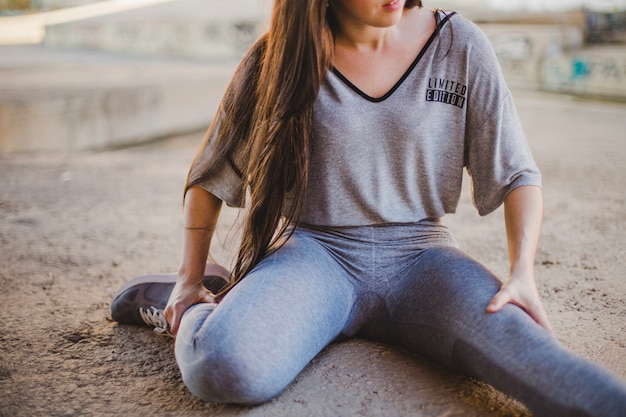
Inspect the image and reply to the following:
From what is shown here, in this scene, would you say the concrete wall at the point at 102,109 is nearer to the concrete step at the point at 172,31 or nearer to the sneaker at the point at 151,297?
the sneaker at the point at 151,297

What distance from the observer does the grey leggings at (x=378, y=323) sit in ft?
4.88

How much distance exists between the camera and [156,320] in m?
2.24

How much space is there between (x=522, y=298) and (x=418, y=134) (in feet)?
1.79

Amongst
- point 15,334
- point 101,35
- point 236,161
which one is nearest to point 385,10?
point 236,161

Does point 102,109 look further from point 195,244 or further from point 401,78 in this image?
point 401,78

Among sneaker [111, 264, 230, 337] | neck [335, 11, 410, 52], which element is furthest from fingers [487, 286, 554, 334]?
sneaker [111, 264, 230, 337]

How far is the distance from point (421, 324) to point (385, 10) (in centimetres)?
90

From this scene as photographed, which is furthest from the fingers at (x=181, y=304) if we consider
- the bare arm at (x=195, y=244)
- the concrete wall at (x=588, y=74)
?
the concrete wall at (x=588, y=74)

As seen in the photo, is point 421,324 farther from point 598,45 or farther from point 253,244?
point 598,45

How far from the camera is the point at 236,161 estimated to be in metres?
1.98

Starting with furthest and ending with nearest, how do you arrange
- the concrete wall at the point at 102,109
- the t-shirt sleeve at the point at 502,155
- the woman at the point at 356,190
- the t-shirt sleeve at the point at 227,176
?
the concrete wall at the point at 102,109, the t-shirt sleeve at the point at 227,176, the t-shirt sleeve at the point at 502,155, the woman at the point at 356,190

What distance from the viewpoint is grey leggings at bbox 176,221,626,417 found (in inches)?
58.6

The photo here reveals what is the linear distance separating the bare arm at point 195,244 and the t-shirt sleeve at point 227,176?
0.05 m

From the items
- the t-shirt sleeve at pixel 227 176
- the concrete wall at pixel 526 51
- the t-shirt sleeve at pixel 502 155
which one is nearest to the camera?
the t-shirt sleeve at pixel 502 155
